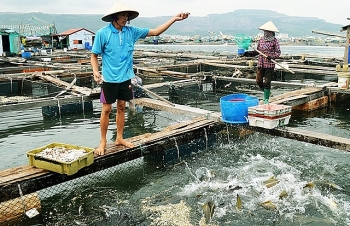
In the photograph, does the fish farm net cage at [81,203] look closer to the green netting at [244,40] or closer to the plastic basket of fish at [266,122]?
the plastic basket of fish at [266,122]

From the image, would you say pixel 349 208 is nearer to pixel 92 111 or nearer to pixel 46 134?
pixel 46 134

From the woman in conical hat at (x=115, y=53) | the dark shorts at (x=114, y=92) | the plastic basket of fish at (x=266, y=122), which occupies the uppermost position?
the woman in conical hat at (x=115, y=53)

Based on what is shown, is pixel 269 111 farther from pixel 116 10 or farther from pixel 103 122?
pixel 116 10

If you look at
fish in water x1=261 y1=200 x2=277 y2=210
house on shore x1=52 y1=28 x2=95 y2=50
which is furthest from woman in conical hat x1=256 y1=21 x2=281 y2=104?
house on shore x1=52 y1=28 x2=95 y2=50

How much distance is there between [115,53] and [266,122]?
2966mm

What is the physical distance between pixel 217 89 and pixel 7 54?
939 inches

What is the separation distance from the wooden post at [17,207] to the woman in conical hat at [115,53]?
45.6 inches

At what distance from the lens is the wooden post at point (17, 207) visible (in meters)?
4.55

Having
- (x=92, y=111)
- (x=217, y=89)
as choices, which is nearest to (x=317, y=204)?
(x=92, y=111)

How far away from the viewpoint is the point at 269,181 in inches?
216

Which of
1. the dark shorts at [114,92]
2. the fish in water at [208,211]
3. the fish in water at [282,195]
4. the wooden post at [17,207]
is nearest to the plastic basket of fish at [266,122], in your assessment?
the fish in water at [282,195]

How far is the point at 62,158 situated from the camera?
4457mm

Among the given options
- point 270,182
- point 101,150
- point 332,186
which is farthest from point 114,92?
point 332,186

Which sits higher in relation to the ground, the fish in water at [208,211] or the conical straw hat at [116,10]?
the conical straw hat at [116,10]
